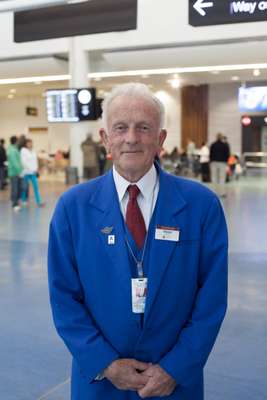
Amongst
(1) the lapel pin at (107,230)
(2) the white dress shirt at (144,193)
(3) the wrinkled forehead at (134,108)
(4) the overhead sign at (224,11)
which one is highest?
(4) the overhead sign at (224,11)

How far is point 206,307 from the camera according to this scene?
1.88 meters

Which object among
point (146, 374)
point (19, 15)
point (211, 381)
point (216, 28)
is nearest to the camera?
point (146, 374)

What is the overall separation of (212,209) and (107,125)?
0.48m

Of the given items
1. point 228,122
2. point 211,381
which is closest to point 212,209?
point 211,381

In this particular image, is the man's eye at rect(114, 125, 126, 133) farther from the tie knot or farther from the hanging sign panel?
the hanging sign panel

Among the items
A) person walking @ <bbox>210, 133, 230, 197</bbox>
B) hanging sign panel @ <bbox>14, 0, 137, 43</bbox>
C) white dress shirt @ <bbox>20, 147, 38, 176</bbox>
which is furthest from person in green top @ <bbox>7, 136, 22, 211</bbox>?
person walking @ <bbox>210, 133, 230, 197</bbox>

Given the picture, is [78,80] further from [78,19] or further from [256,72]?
[256,72]

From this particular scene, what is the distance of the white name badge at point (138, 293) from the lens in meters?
1.83

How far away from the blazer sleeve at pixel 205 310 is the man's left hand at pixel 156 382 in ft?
0.06

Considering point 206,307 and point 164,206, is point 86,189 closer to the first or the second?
point 164,206

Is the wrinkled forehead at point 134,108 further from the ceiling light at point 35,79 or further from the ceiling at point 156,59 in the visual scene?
the ceiling light at point 35,79

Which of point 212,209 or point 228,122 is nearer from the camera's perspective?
point 212,209

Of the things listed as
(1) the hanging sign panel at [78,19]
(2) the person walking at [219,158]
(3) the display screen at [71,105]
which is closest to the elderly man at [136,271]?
(3) the display screen at [71,105]

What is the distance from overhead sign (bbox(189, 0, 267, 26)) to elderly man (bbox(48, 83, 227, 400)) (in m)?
11.0
